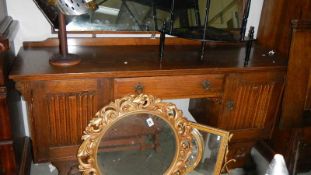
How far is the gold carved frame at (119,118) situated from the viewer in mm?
1122

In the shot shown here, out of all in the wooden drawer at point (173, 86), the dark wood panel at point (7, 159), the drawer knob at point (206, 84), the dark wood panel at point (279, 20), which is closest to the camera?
the dark wood panel at point (7, 159)

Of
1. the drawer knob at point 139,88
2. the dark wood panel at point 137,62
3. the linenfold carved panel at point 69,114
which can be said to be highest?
the dark wood panel at point 137,62

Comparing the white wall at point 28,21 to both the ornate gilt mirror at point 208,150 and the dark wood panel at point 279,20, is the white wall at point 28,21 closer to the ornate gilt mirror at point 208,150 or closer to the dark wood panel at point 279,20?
the ornate gilt mirror at point 208,150

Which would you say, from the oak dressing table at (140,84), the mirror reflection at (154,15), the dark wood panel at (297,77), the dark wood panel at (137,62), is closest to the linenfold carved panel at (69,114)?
the oak dressing table at (140,84)

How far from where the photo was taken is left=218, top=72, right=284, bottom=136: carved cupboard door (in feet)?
5.03

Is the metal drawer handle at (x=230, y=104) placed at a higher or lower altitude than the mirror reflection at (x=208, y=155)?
higher

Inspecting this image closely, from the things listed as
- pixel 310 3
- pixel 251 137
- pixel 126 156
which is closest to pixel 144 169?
pixel 126 156

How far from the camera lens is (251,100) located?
1.61 meters

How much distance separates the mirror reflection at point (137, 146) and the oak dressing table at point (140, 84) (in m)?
0.20

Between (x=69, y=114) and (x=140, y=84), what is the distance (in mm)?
344

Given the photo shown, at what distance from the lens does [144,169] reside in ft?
4.26

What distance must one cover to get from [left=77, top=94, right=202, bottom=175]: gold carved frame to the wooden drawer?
0.70 ft

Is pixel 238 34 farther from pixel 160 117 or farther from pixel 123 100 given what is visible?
pixel 123 100

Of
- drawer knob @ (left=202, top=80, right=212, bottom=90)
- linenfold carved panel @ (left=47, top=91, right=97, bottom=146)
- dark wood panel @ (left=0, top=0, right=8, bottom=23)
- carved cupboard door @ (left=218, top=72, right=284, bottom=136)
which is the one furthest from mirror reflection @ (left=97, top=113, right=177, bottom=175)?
dark wood panel @ (left=0, top=0, right=8, bottom=23)
